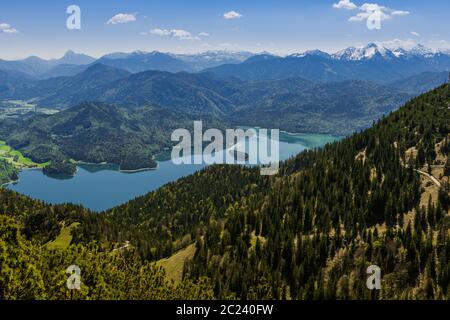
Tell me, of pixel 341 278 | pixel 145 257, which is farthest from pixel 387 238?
pixel 145 257

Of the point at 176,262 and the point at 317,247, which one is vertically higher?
the point at 317,247

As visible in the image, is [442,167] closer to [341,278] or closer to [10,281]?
[341,278]

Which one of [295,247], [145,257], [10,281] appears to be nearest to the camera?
[10,281]

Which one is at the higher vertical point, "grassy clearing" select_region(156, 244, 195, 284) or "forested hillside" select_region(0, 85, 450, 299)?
"forested hillside" select_region(0, 85, 450, 299)

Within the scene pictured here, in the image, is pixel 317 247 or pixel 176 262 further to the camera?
pixel 176 262

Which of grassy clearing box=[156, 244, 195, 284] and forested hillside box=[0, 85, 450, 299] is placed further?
grassy clearing box=[156, 244, 195, 284]

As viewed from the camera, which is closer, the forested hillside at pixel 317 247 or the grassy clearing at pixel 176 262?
the forested hillside at pixel 317 247
